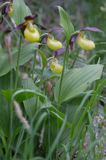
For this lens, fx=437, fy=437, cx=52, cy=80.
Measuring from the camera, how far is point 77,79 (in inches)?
78.9

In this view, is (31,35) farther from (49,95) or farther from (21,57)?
(49,95)

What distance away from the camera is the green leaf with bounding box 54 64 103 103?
1.96 m

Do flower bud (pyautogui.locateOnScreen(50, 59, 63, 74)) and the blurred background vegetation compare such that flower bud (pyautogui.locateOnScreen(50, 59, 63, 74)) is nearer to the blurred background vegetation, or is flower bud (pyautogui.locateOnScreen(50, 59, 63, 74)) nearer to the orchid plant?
the orchid plant

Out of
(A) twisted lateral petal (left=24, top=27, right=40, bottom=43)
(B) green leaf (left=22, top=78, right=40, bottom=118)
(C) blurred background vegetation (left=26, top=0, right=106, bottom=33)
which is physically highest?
(A) twisted lateral petal (left=24, top=27, right=40, bottom=43)

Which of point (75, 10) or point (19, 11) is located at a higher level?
point (19, 11)

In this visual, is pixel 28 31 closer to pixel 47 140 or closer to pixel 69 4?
pixel 47 140

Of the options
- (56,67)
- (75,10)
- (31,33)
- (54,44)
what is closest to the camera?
(31,33)

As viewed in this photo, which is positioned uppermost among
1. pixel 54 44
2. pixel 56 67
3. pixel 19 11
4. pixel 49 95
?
pixel 19 11

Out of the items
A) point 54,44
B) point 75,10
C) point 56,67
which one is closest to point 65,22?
point 54,44

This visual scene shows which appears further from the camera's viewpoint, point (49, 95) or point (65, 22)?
point (49, 95)

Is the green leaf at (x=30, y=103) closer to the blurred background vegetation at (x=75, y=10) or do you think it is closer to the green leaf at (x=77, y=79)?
the green leaf at (x=77, y=79)

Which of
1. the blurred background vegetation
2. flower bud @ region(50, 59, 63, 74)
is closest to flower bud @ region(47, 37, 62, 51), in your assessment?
flower bud @ region(50, 59, 63, 74)

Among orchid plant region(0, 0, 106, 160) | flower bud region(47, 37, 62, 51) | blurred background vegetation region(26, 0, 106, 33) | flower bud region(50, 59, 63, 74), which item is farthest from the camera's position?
blurred background vegetation region(26, 0, 106, 33)

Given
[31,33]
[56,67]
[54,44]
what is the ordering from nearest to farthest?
[31,33] < [54,44] < [56,67]
